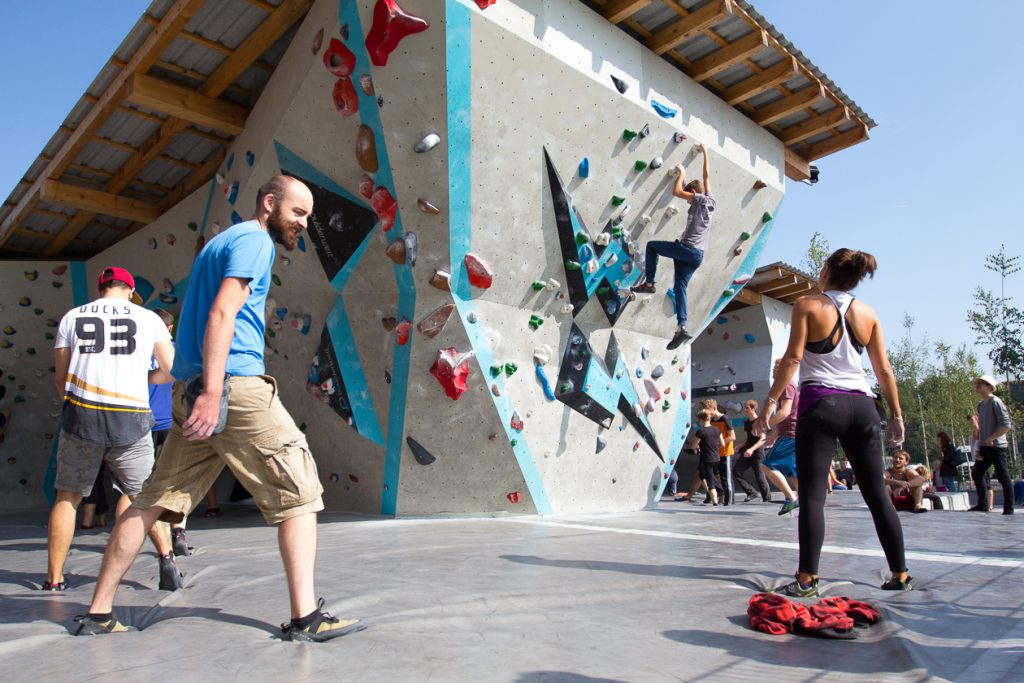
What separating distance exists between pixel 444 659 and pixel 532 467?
4.47 meters

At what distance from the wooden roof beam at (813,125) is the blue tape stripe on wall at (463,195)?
5093 mm

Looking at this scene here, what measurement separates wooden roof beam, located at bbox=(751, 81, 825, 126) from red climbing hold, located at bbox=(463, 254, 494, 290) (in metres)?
4.35

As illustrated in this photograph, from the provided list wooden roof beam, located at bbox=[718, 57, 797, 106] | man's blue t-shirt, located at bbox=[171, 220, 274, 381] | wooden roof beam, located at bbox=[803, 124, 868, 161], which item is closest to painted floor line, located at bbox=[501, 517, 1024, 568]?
man's blue t-shirt, located at bbox=[171, 220, 274, 381]

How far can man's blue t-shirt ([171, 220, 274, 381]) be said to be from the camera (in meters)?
2.27

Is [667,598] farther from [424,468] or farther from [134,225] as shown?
[134,225]

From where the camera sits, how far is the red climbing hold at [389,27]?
5223 mm

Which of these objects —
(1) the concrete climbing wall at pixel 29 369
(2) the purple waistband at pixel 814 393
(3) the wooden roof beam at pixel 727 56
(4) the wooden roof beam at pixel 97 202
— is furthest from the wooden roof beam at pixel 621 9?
(1) the concrete climbing wall at pixel 29 369

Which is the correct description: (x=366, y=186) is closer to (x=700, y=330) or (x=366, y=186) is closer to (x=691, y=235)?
(x=691, y=235)

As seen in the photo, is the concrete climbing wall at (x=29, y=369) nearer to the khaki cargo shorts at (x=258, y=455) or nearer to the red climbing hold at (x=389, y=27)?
the red climbing hold at (x=389, y=27)

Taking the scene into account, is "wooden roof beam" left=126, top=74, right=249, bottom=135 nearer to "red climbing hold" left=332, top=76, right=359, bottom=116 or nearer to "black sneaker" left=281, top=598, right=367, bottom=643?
"red climbing hold" left=332, top=76, right=359, bottom=116

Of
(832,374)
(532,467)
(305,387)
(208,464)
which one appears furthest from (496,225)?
(208,464)

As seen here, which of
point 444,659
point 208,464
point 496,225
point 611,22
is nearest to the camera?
point 444,659

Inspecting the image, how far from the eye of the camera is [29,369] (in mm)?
10461

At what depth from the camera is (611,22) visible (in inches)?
255
